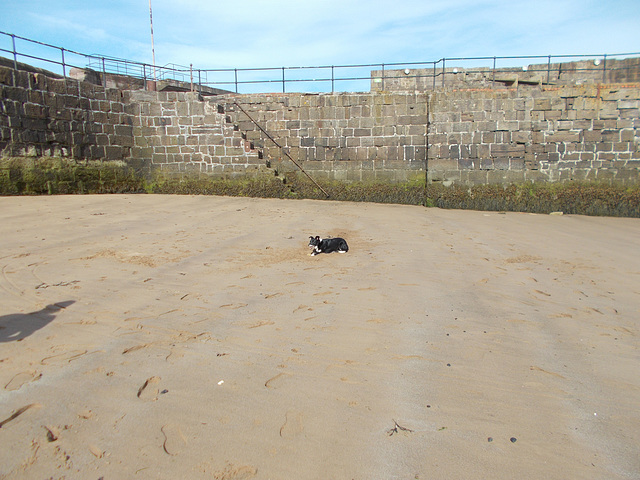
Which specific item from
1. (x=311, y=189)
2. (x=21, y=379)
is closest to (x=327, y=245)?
(x=21, y=379)

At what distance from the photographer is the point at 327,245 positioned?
6688 mm

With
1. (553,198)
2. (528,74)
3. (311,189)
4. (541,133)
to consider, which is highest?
(528,74)

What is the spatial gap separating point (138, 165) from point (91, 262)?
8.66m

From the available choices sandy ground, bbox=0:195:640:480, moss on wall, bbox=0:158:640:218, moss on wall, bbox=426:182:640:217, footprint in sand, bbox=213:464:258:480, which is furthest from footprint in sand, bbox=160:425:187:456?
moss on wall, bbox=426:182:640:217

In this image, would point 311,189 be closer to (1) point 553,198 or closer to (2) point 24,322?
(1) point 553,198

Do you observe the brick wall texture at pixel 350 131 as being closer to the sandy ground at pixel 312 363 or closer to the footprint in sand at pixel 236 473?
the sandy ground at pixel 312 363

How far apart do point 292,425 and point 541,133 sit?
12.1 meters

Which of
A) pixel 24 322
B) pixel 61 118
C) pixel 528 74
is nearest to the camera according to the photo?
pixel 24 322

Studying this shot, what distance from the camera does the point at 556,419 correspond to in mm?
2580

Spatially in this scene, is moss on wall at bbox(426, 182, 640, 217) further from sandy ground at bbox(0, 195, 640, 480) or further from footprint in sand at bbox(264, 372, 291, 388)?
footprint in sand at bbox(264, 372, 291, 388)

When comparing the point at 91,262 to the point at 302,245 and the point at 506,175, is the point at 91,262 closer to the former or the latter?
the point at 302,245

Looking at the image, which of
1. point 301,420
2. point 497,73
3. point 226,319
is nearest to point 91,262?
point 226,319

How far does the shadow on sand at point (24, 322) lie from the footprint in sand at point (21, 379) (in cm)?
65

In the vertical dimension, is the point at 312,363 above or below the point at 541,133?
below
